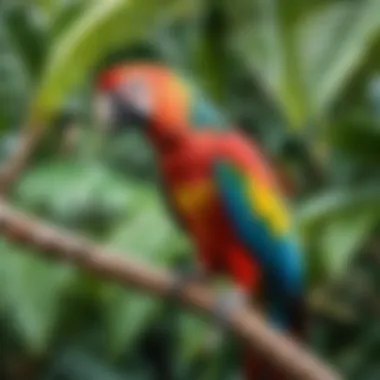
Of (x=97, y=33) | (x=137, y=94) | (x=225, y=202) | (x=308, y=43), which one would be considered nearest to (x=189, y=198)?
(x=225, y=202)

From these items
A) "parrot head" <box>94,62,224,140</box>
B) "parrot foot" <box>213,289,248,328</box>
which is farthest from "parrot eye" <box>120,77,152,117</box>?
"parrot foot" <box>213,289,248,328</box>

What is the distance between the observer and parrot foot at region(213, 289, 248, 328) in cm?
106

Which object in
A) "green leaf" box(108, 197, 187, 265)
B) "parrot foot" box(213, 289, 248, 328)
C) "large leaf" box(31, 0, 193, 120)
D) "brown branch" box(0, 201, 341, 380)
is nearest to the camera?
"large leaf" box(31, 0, 193, 120)

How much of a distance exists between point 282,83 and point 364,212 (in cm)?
53

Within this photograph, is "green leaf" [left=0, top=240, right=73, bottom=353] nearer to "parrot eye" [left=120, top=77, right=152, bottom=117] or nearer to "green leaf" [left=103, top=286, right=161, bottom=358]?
"green leaf" [left=103, top=286, right=161, bottom=358]

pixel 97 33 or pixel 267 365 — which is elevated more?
pixel 267 365

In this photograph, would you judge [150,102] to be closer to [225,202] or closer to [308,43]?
[225,202]

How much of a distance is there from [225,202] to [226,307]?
0.67ft

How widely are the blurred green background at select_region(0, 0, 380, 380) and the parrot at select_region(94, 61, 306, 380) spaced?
34 millimetres

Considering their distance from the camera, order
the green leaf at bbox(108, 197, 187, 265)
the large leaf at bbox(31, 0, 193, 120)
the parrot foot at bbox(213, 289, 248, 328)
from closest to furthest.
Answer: the large leaf at bbox(31, 0, 193, 120) < the parrot foot at bbox(213, 289, 248, 328) < the green leaf at bbox(108, 197, 187, 265)

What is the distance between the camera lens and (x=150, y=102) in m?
1.18

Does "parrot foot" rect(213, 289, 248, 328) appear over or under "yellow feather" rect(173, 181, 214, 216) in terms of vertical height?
under

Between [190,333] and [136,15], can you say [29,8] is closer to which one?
[190,333]

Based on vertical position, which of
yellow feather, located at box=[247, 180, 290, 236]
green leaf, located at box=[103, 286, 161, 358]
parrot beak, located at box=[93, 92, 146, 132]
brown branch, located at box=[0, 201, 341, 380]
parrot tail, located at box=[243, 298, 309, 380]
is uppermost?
yellow feather, located at box=[247, 180, 290, 236]
